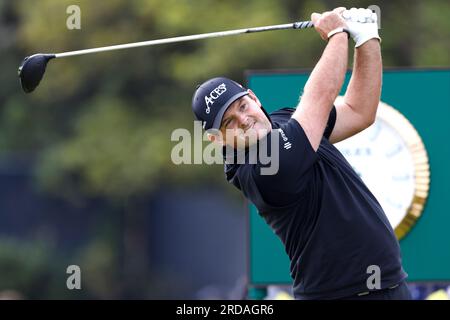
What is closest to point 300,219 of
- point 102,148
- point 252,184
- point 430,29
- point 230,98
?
point 252,184

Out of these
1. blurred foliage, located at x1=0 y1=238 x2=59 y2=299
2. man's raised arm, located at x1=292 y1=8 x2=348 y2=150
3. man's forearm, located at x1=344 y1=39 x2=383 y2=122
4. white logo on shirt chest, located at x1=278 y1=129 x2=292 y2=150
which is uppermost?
blurred foliage, located at x1=0 y1=238 x2=59 y2=299

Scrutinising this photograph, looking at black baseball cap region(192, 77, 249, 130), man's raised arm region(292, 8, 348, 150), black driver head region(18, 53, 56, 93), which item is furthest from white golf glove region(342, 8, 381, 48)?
black driver head region(18, 53, 56, 93)

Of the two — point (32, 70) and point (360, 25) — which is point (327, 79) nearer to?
point (360, 25)

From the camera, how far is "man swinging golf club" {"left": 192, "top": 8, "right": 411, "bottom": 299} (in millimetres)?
4402

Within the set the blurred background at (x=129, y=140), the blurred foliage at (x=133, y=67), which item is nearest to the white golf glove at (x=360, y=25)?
the blurred foliage at (x=133, y=67)

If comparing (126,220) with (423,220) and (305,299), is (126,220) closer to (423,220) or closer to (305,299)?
(423,220)

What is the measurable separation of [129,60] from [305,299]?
40.8 feet

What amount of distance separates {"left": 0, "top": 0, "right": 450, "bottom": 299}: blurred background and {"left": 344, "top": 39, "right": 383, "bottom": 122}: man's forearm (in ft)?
26.9

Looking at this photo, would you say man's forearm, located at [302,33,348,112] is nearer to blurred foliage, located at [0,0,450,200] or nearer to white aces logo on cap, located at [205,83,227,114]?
white aces logo on cap, located at [205,83,227,114]

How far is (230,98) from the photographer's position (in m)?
4.57

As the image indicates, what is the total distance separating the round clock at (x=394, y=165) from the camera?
6.50 metres

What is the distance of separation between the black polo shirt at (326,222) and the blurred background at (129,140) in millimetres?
8712

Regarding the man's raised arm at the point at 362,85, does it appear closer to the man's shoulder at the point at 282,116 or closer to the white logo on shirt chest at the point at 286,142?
the man's shoulder at the point at 282,116

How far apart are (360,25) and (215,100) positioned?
0.75m
